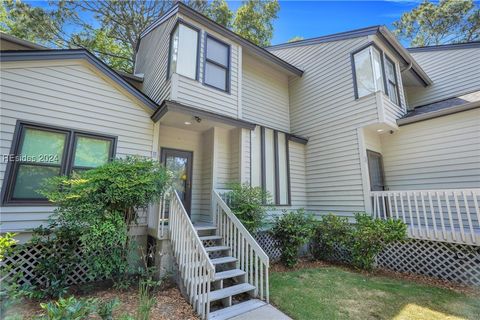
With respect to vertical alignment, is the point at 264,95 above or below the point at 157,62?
below

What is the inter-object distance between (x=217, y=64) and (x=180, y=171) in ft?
11.3

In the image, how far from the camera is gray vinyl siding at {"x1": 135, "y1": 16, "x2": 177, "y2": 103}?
21.6ft

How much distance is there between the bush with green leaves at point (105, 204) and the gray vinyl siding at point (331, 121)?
564 centimetres

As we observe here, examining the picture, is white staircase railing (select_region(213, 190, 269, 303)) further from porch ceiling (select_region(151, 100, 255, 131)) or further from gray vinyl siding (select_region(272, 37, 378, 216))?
gray vinyl siding (select_region(272, 37, 378, 216))

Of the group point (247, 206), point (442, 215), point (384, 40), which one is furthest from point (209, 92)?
point (442, 215)

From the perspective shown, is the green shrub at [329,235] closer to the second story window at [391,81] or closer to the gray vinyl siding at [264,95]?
the gray vinyl siding at [264,95]

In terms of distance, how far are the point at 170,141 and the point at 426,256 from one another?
741cm

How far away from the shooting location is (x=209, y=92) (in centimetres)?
652

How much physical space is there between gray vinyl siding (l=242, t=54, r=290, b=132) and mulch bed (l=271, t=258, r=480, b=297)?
16.3 ft

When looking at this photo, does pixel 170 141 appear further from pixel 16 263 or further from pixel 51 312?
pixel 51 312

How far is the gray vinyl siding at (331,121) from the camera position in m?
7.25

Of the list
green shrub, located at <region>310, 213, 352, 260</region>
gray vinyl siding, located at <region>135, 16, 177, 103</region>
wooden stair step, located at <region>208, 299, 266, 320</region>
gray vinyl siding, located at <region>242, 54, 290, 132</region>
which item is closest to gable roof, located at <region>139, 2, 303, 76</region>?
gray vinyl siding, located at <region>135, 16, 177, 103</region>

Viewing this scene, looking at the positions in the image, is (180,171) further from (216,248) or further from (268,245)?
(268,245)

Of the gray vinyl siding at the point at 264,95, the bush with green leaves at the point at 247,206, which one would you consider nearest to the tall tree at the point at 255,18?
the gray vinyl siding at the point at 264,95
